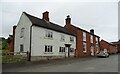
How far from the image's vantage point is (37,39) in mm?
26109

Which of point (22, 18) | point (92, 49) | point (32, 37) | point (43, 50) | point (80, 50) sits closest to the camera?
point (32, 37)

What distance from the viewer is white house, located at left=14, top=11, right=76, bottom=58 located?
2553 cm

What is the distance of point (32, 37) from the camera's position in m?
25.3

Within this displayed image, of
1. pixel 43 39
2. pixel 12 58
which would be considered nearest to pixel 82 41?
pixel 43 39

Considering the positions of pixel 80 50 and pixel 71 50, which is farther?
pixel 80 50

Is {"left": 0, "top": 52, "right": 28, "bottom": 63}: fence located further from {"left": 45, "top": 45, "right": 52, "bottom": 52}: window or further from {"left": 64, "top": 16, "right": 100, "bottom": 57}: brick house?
{"left": 64, "top": 16, "right": 100, "bottom": 57}: brick house

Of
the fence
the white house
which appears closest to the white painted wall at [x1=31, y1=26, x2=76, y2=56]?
the white house

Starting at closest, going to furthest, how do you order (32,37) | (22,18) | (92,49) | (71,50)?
1. (32,37)
2. (22,18)
3. (71,50)
4. (92,49)

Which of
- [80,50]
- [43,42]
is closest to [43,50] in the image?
[43,42]

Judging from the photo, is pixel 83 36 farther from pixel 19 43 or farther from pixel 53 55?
pixel 19 43

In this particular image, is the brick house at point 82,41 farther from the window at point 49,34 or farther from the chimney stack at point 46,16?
the window at point 49,34

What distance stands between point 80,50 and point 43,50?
1441 centimetres

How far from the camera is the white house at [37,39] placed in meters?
25.5

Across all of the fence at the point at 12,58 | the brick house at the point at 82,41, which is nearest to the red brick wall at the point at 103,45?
the brick house at the point at 82,41
